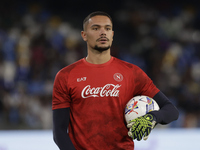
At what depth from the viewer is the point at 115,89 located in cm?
318

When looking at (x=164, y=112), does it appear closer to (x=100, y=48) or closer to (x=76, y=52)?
(x=100, y=48)

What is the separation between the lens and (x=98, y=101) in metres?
3.15

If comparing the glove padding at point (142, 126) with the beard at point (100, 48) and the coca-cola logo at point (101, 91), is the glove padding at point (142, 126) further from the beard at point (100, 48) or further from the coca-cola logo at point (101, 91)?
the beard at point (100, 48)

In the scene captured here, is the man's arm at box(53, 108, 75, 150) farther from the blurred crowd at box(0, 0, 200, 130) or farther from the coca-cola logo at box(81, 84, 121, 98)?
the blurred crowd at box(0, 0, 200, 130)

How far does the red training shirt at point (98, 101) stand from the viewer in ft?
10.3

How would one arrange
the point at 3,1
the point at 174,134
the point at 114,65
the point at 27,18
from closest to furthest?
1. the point at 114,65
2. the point at 174,134
3. the point at 27,18
4. the point at 3,1

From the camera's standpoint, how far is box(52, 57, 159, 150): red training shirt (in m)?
3.14

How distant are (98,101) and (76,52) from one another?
824 cm

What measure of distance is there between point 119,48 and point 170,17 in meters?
Result: 2.45


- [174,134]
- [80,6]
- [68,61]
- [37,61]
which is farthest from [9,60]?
[174,134]

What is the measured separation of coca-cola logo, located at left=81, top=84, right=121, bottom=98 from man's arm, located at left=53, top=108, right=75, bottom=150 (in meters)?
0.21

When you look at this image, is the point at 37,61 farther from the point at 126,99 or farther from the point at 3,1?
the point at 126,99

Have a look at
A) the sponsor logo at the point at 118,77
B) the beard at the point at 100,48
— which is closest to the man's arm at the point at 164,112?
the sponsor logo at the point at 118,77

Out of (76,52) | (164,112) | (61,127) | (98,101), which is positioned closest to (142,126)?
(164,112)
